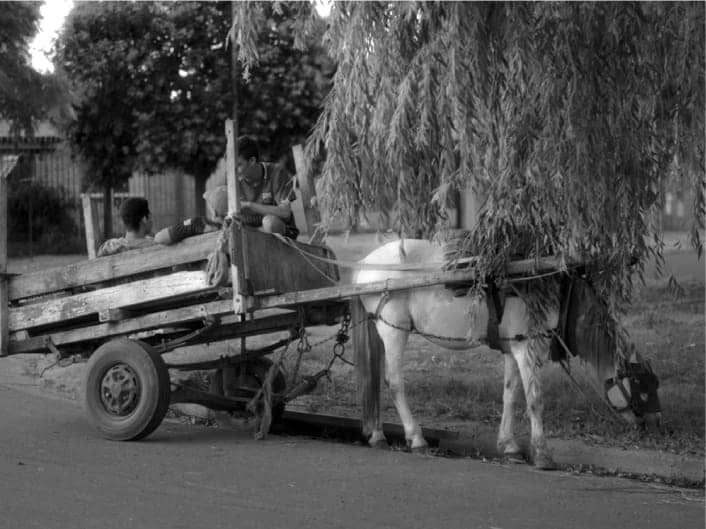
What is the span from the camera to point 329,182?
615cm

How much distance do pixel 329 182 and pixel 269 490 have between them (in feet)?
6.13

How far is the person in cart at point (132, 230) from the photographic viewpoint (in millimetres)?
7828

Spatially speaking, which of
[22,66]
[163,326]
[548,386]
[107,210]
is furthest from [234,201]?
[107,210]

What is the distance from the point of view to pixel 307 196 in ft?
25.3

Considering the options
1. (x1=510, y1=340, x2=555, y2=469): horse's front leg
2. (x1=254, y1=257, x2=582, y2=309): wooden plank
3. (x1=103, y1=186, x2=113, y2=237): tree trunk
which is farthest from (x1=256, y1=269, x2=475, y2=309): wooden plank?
(x1=103, y1=186, x2=113, y2=237): tree trunk

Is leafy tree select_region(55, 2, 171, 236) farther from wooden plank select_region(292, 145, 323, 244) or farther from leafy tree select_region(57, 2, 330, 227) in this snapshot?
wooden plank select_region(292, 145, 323, 244)

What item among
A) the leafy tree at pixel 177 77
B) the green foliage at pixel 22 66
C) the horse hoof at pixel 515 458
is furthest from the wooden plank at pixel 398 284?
the leafy tree at pixel 177 77

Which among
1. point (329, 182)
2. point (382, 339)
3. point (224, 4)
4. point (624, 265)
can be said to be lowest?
point (382, 339)

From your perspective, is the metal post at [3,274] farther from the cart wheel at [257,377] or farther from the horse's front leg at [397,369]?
the horse's front leg at [397,369]

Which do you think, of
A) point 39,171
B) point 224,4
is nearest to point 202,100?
point 224,4

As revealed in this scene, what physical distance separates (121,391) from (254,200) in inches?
67.7

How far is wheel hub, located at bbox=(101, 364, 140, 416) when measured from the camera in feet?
24.1

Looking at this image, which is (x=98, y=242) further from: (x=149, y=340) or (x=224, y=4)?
(x=224, y=4)

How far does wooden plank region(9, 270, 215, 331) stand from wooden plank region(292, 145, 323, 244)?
3.26 feet
